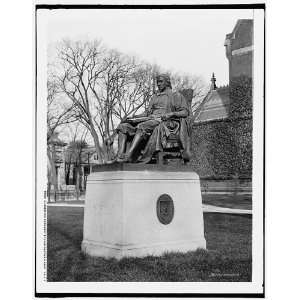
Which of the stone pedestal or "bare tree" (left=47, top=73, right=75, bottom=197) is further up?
"bare tree" (left=47, top=73, right=75, bottom=197)

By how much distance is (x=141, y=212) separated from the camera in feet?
24.6

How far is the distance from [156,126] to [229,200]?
27.9 feet

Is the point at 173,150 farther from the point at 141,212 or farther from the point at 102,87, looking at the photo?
the point at 102,87

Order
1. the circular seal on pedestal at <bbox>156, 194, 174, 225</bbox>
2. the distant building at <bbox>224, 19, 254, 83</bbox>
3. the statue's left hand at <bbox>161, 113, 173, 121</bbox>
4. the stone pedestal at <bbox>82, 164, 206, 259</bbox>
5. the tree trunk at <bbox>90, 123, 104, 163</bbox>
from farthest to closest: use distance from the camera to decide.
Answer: the tree trunk at <bbox>90, 123, 104, 163</bbox> → the distant building at <bbox>224, 19, 254, 83</bbox> → the statue's left hand at <bbox>161, 113, 173, 121</bbox> → the circular seal on pedestal at <bbox>156, 194, 174, 225</bbox> → the stone pedestal at <bbox>82, 164, 206, 259</bbox>

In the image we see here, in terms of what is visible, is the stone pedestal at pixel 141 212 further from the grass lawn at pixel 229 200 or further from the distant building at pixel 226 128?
the grass lawn at pixel 229 200

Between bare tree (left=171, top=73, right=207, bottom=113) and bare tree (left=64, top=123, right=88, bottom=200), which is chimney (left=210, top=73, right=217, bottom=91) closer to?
bare tree (left=171, top=73, right=207, bottom=113)

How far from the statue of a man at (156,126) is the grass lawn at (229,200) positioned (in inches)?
252

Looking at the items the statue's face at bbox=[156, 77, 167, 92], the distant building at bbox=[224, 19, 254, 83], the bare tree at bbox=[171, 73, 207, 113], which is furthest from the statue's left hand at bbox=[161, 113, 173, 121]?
the bare tree at bbox=[171, 73, 207, 113]

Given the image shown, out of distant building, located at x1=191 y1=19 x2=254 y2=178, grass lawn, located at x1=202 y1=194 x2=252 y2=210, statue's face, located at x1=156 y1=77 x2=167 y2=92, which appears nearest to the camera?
statue's face, located at x1=156 y1=77 x2=167 y2=92

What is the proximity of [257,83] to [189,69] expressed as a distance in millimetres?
6538

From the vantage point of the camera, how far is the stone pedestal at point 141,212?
741 centimetres

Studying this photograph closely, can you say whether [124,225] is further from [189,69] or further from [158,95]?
[189,69]

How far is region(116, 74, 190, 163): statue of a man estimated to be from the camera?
800 cm

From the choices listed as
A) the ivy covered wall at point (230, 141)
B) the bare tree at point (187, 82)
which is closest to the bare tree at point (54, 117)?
the bare tree at point (187, 82)
